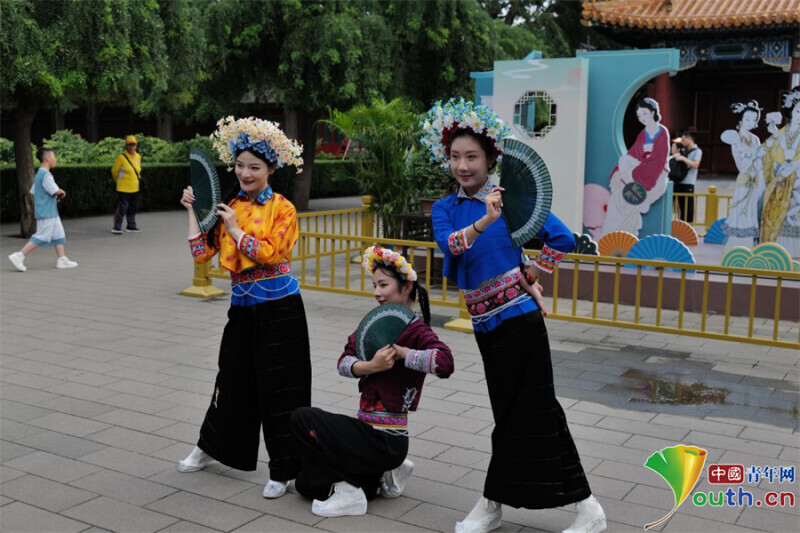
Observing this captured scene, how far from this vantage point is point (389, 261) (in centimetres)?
374

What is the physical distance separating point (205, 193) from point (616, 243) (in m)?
6.67

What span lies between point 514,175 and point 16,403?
3.72 metres

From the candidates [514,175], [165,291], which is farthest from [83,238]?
[514,175]

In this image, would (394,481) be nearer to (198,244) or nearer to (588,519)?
(588,519)

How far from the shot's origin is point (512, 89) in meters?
10.4

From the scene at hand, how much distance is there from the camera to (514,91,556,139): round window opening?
1030 cm

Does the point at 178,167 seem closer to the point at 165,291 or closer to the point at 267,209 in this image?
the point at 165,291

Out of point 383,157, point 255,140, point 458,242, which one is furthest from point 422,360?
point 383,157

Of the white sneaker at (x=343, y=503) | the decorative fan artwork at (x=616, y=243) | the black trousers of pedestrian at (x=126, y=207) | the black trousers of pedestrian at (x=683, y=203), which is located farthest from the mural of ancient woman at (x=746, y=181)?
the black trousers of pedestrian at (x=126, y=207)

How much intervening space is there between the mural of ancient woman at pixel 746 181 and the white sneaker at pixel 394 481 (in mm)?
7442

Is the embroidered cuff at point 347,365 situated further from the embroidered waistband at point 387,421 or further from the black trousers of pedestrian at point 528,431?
the black trousers of pedestrian at point 528,431

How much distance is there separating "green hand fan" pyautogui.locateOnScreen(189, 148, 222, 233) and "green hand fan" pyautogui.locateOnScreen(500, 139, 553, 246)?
4.74 feet

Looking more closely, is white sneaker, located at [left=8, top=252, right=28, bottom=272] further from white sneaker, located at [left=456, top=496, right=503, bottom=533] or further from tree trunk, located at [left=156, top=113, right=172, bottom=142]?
tree trunk, located at [left=156, top=113, right=172, bottom=142]

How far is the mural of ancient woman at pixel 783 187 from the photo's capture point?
9.84 meters
